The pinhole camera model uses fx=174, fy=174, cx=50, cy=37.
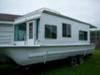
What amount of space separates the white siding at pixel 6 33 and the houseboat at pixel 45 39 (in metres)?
0.98

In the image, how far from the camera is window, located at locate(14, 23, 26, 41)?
401 inches

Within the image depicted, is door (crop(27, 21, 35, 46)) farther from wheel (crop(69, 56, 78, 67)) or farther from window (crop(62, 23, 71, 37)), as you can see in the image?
wheel (crop(69, 56, 78, 67))

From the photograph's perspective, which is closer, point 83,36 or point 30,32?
point 30,32

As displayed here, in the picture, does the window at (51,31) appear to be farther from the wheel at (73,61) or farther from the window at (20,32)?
the wheel at (73,61)

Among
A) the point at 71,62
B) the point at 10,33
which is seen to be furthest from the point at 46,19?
the point at 10,33

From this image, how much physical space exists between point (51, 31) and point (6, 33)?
16.7 feet

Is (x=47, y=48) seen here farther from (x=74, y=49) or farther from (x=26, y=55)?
(x=74, y=49)

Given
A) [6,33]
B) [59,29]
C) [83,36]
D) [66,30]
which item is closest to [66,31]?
[66,30]

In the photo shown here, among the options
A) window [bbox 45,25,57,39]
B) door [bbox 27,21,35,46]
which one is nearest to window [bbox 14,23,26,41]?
door [bbox 27,21,35,46]

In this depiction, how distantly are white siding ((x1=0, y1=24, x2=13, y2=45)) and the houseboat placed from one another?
0.98 metres

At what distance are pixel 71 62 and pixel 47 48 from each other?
283 centimetres

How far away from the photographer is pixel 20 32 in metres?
10.5

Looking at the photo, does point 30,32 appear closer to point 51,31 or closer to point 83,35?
point 51,31

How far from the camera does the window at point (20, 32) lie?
10184mm
